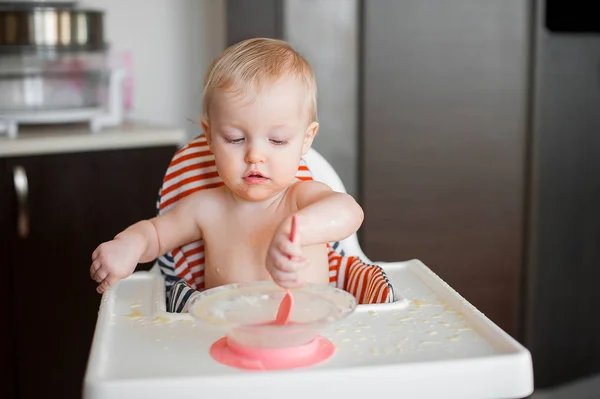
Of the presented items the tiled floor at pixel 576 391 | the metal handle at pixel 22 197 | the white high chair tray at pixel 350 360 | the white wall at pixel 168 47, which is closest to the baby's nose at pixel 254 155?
the white high chair tray at pixel 350 360

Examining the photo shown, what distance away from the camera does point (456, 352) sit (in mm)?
916

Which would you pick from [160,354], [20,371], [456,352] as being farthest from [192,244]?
[20,371]

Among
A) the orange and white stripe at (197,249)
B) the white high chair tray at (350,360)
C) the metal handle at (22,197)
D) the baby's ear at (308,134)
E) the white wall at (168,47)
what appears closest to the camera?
the white high chair tray at (350,360)

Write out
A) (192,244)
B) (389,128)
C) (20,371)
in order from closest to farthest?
(192,244) → (20,371) → (389,128)

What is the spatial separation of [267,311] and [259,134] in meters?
0.23

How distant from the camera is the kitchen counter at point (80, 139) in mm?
1898

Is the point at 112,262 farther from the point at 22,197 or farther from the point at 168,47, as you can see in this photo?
the point at 168,47

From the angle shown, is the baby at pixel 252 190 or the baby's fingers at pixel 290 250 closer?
the baby's fingers at pixel 290 250

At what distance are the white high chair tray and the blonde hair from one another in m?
0.29

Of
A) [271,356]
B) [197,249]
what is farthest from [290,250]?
[197,249]

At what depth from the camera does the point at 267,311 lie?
0.95 m

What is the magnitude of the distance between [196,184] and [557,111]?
52.1 inches

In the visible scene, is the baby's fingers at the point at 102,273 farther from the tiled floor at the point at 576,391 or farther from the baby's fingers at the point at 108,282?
the tiled floor at the point at 576,391

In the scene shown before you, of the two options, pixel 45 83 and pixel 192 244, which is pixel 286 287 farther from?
pixel 45 83
